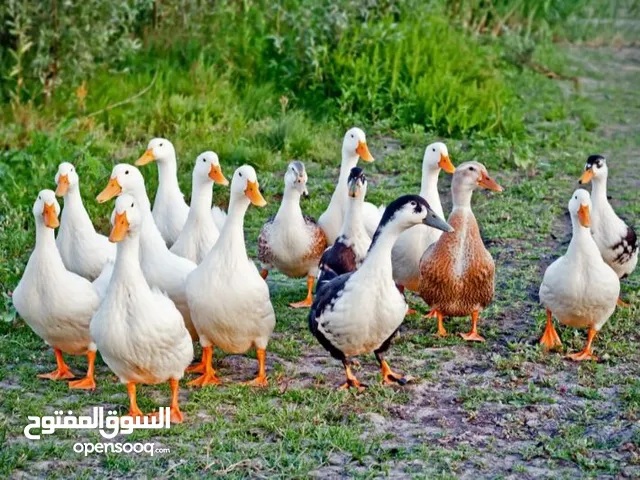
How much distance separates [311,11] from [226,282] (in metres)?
5.96

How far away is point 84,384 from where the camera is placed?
5.92 meters

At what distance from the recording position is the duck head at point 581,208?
6.50 meters

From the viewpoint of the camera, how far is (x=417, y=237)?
7133 millimetres

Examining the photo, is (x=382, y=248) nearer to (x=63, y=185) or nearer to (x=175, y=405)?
(x=175, y=405)

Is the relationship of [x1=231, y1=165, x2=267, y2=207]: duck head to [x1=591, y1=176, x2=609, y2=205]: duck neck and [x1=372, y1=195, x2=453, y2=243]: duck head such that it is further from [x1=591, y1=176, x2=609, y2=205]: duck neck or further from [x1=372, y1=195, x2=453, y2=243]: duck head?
[x1=591, y1=176, x2=609, y2=205]: duck neck

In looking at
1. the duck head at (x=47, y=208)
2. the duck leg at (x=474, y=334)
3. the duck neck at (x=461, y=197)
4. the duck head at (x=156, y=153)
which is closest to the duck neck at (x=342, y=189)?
the duck neck at (x=461, y=197)

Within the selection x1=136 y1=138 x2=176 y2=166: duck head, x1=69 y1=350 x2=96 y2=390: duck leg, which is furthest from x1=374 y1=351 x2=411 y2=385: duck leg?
x1=136 y1=138 x2=176 y2=166: duck head

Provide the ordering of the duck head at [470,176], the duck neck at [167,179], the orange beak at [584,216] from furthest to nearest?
1. the duck neck at [167,179]
2. the duck head at [470,176]
3. the orange beak at [584,216]

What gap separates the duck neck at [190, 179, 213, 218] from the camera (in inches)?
270

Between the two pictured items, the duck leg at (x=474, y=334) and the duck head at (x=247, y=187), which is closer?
the duck head at (x=247, y=187)

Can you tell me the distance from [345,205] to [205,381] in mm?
1985

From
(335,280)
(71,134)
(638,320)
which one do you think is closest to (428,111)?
(71,134)

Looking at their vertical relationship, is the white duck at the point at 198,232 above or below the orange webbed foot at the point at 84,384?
above

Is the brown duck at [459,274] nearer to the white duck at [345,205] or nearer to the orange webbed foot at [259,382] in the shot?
the white duck at [345,205]
